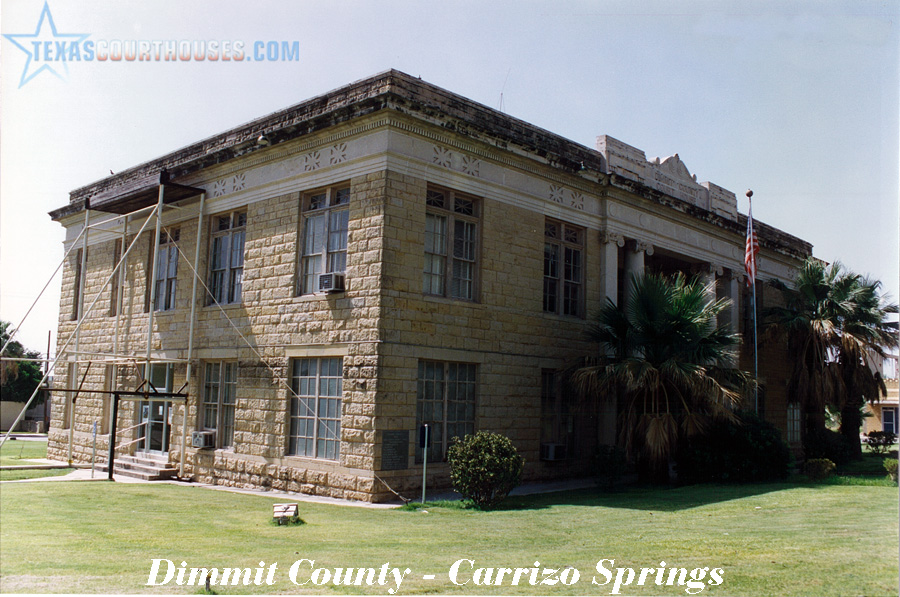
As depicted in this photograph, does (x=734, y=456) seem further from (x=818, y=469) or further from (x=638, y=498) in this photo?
(x=638, y=498)

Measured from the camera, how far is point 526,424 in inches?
658

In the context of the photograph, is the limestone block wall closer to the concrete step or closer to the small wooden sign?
the small wooden sign

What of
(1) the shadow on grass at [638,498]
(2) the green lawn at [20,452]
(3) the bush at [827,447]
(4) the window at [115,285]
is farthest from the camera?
(3) the bush at [827,447]

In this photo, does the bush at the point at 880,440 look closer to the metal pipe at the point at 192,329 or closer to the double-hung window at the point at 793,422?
the double-hung window at the point at 793,422

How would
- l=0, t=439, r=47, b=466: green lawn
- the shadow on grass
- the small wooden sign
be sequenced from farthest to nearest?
l=0, t=439, r=47, b=466: green lawn → the shadow on grass → the small wooden sign

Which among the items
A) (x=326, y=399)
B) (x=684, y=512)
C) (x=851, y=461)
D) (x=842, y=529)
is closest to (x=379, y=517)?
(x=326, y=399)

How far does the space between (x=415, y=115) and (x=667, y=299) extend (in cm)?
676

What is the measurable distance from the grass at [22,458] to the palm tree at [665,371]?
12.9 meters

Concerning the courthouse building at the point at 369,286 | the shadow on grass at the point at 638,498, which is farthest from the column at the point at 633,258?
the shadow on grass at the point at 638,498

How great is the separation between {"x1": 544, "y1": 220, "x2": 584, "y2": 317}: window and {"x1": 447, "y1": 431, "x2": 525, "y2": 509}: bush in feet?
17.7

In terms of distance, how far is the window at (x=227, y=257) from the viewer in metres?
18.0

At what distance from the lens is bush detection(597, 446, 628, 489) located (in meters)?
15.8

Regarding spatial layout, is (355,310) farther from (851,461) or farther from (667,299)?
(851,461)

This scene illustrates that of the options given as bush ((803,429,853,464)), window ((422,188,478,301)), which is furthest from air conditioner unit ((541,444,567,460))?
bush ((803,429,853,464))
